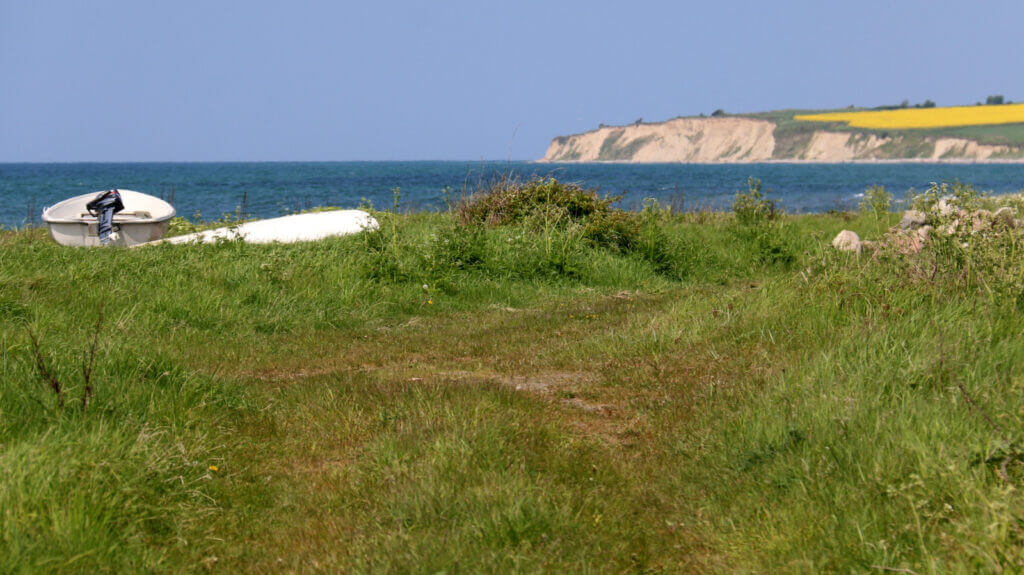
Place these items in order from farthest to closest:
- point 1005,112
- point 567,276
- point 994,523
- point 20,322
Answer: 1. point 1005,112
2. point 567,276
3. point 20,322
4. point 994,523

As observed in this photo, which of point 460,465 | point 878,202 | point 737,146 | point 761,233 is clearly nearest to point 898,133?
point 737,146

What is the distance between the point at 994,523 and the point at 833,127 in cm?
14942

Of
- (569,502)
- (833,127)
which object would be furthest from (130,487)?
(833,127)

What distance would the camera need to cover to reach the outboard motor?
44.0 ft

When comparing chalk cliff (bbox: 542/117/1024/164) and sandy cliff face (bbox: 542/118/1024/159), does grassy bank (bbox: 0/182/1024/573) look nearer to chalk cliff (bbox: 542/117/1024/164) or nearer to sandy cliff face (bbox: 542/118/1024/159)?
sandy cliff face (bbox: 542/118/1024/159)

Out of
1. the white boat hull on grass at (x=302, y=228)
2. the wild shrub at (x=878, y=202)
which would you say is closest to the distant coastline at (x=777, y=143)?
the wild shrub at (x=878, y=202)

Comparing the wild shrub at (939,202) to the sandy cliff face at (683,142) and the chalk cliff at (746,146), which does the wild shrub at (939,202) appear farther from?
the sandy cliff face at (683,142)

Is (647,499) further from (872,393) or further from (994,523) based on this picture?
(994,523)

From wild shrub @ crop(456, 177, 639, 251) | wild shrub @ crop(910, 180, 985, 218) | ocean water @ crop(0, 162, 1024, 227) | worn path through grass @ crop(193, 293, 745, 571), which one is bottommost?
ocean water @ crop(0, 162, 1024, 227)

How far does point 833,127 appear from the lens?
13962 centimetres

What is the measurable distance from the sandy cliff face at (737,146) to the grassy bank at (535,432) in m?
116

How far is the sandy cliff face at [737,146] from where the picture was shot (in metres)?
114

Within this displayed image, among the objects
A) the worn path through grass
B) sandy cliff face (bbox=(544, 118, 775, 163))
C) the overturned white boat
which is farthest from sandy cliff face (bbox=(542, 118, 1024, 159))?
the worn path through grass

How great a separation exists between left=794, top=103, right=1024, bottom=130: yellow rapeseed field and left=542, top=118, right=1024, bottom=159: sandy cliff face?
7407 mm
